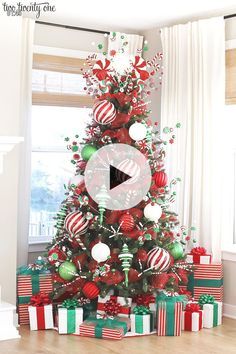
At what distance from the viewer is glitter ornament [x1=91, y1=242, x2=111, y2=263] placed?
16.7 ft

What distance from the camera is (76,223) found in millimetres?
5238

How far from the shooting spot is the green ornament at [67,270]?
5238 mm

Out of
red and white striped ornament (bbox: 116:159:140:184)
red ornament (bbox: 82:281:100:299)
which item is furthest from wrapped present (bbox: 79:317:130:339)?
red and white striped ornament (bbox: 116:159:140:184)

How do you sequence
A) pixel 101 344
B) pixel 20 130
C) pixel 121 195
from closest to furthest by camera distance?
pixel 101 344 → pixel 121 195 → pixel 20 130

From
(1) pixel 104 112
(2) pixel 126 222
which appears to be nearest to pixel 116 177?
(2) pixel 126 222

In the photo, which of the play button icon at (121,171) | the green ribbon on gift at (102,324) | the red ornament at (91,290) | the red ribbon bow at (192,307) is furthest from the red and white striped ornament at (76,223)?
the red ribbon bow at (192,307)

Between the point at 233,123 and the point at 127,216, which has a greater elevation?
the point at 233,123

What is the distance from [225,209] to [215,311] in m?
0.95

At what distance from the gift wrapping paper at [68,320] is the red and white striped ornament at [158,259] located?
66 centimetres

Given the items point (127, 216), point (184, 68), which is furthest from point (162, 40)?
point (127, 216)

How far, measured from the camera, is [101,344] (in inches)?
193

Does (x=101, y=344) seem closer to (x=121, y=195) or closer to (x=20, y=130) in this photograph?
(x=121, y=195)

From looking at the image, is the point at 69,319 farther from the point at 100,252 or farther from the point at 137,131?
the point at 137,131

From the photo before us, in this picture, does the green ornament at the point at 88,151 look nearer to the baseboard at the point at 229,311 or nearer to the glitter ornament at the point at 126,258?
the glitter ornament at the point at 126,258
